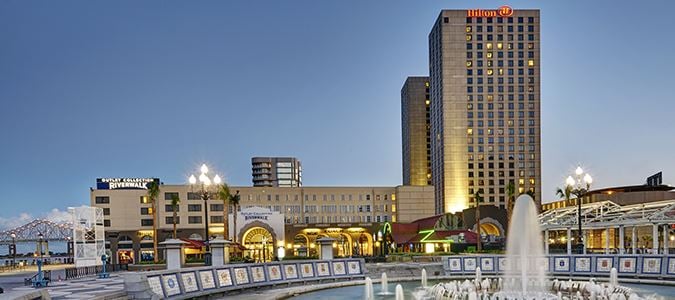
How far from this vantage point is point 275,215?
6850cm

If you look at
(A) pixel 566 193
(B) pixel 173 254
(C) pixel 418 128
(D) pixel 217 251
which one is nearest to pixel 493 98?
(C) pixel 418 128

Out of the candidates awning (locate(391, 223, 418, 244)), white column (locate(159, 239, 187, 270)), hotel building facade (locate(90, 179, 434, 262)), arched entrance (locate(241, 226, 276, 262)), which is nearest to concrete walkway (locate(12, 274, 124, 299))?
white column (locate(159, 239, 187, 270))

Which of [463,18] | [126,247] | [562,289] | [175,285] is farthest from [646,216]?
[463,18]

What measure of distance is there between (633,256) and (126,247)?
74305 mm

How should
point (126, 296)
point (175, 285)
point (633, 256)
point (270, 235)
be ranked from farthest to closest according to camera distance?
point (270, 235) → point (633, 256) → point (175, 285) → point (126, 296)

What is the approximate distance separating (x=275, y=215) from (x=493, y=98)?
78.0 metres

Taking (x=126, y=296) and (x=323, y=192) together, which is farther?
(x=323, y=192)

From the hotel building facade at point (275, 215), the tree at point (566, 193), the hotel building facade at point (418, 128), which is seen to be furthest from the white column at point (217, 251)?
the hotel building facade at point (418, 128)

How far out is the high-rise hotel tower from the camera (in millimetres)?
126750

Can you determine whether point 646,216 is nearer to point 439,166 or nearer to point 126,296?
point 126,296

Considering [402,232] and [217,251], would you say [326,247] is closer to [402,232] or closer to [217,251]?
[217,251]

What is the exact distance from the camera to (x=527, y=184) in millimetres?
125750

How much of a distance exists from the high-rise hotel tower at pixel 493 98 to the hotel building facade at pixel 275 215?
3519 cm

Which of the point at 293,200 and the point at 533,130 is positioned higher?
the point at 533,130
